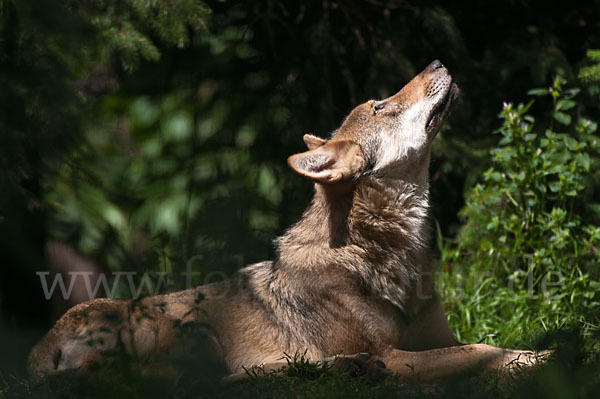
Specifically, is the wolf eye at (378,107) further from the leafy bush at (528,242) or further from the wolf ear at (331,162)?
the leafy bush at (528,242)

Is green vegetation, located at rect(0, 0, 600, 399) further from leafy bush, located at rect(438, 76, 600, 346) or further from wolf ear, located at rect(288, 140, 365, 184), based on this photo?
wolf ear, located at rect(288, 140, 365, 184)

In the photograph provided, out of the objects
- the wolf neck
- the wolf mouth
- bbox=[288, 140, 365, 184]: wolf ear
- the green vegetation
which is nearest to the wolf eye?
the wolf mouth

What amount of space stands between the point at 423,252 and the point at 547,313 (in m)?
1.35

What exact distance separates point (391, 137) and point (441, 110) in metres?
0.44

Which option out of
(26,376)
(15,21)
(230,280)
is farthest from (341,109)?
(26,376)

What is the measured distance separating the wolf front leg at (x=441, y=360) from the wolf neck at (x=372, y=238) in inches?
14.3

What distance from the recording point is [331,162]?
4.48m

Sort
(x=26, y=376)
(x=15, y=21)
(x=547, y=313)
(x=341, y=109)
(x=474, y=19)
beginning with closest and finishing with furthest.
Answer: (x=26, y=376)
(x=15, y=21)
(x=547, y=313)
(x=341, y=109)
(x=474, y=19)

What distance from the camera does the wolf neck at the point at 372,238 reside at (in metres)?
4.34

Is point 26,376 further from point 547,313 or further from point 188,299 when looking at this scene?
point 547,313

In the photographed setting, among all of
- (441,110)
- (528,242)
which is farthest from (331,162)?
(528,242)

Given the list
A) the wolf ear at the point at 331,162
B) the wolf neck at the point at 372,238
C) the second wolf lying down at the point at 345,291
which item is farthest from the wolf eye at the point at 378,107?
the wolf neck at the point at 372,238

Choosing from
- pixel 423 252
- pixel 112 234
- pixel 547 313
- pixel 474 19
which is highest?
pixel 474 19

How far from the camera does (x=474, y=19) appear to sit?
7410 millimetres
